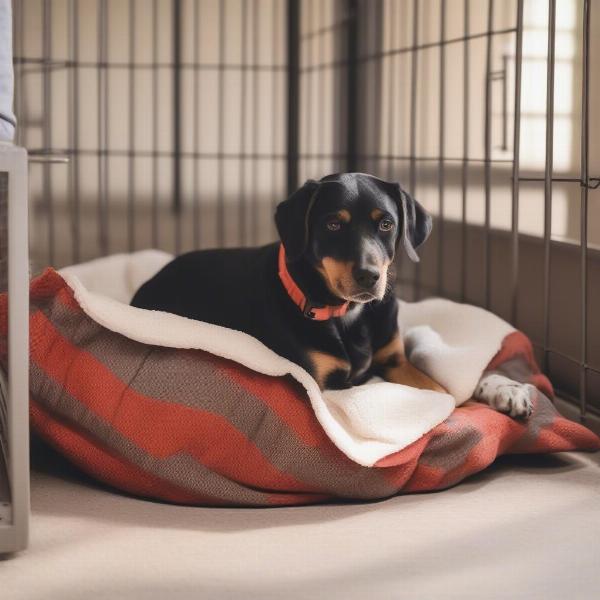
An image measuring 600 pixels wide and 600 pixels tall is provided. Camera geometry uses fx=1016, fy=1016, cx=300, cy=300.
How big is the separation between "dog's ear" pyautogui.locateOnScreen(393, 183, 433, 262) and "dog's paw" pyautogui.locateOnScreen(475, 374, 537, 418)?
0.31 meters

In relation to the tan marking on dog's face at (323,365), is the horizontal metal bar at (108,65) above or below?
above

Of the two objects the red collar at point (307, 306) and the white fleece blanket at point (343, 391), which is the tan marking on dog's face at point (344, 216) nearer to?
the red collar at point (307, 306)

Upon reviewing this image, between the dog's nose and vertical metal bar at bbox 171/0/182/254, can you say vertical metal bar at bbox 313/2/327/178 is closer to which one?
vertical metal bar at bbox 171/0/182/254

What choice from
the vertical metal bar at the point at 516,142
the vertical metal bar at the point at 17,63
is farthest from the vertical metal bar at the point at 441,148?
the vertical metal bar at the point at 17,63

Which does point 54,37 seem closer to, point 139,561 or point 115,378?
point 115,378

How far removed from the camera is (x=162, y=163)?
4805 millimetres

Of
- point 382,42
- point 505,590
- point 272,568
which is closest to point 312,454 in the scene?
point 272,568

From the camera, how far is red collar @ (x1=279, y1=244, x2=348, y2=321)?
6.52 feet

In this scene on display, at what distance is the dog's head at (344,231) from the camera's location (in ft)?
6.18

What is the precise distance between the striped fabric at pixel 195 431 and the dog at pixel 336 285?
19 centimetres

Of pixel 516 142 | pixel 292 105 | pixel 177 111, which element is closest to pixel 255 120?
pixel 177 111

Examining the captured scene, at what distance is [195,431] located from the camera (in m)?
1.77

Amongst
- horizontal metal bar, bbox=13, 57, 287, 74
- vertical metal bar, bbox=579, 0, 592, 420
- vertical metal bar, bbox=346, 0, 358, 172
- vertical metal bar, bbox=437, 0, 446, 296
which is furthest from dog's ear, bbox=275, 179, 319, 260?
vertical metal bar, bbox=346, 0, 358, 172

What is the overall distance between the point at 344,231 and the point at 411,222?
180mm
